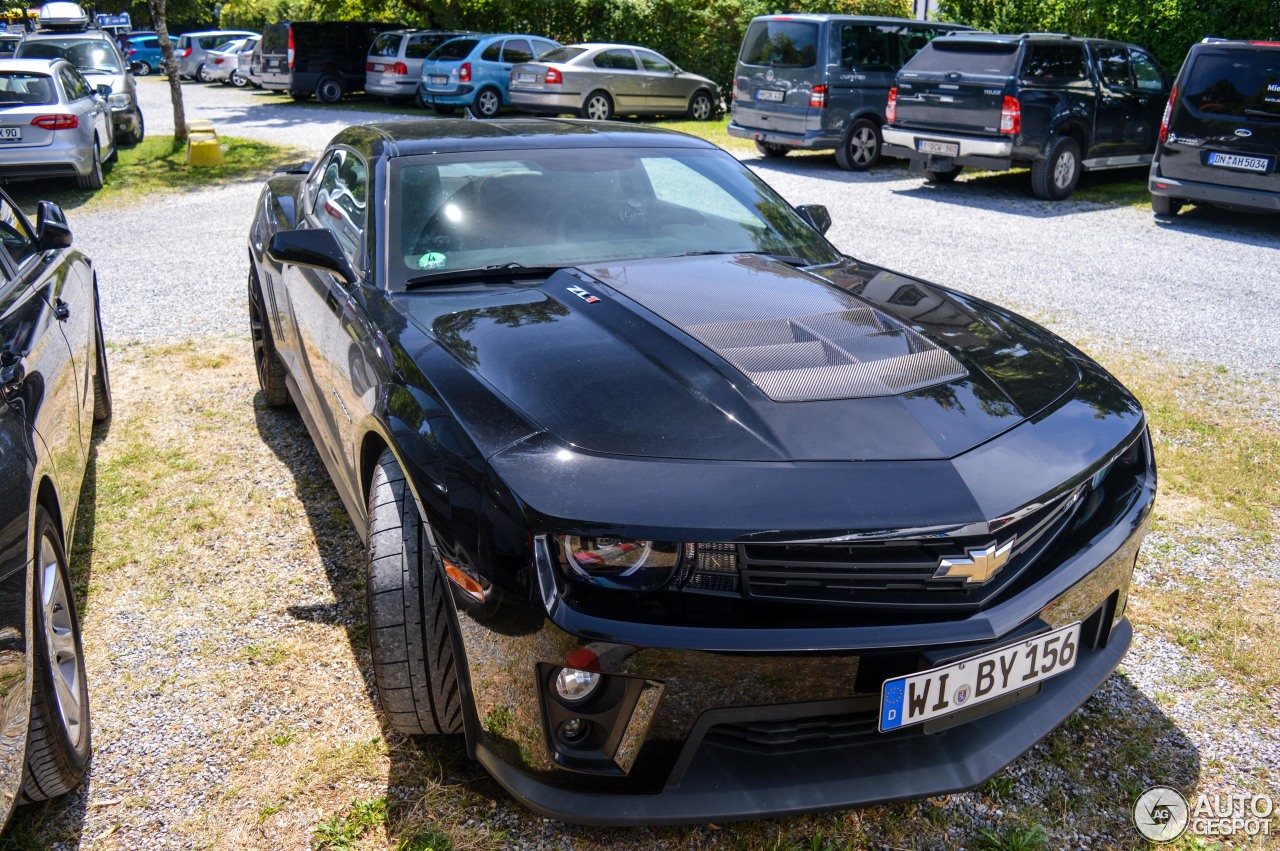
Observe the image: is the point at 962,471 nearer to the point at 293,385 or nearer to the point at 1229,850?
the point at 1229,850

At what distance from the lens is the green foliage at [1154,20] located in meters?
14.5

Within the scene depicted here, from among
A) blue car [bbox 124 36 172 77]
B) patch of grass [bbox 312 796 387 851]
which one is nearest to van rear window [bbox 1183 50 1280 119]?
patch of grass [bbox 312 796 387 851]

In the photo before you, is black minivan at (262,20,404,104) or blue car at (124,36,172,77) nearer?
black minivan at (262,20,404,104)

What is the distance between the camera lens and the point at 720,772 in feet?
7.14

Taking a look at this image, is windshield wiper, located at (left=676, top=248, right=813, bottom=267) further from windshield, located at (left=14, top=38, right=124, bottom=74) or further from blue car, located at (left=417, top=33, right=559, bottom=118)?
blue car, located at (left=417, top=33, right=559, bottom=118)

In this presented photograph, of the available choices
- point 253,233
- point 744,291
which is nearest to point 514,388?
point 744,291

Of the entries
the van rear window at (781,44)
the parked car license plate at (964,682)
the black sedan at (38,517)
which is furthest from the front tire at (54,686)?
the van rear window at (781,44)

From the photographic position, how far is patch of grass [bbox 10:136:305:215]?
12.1 metres

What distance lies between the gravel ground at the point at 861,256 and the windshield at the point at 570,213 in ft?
4.32

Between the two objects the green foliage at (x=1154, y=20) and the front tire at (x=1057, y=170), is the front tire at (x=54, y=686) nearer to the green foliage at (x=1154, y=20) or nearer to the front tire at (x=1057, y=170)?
the front tire at (x=1057, y=170)

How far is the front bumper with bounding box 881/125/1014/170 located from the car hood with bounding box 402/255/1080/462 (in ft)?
27.9

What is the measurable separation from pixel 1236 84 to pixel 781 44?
5457 millimetres

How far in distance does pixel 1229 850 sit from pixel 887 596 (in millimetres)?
1222

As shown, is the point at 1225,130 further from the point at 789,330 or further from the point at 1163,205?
the point at 789,330
